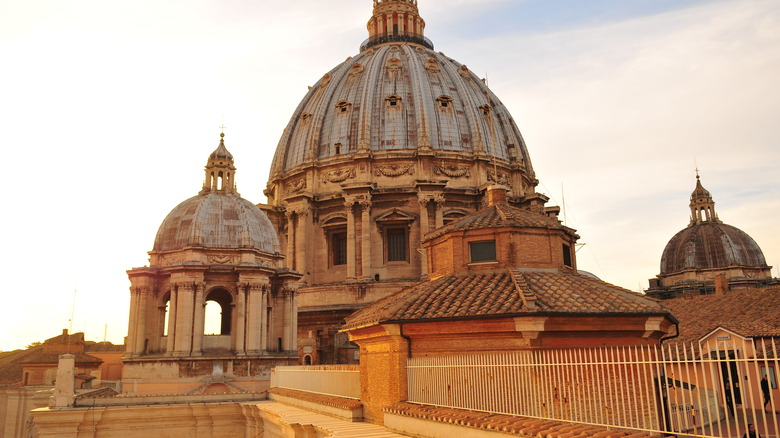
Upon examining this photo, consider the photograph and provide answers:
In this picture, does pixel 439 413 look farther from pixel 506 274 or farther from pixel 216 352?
pixel 216 352

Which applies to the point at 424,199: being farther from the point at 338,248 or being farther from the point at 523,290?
the point at 523,290

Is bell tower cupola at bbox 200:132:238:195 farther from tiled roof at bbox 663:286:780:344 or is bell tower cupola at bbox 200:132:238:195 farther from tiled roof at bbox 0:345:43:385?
tiled roof at bbox 663:286:780:344

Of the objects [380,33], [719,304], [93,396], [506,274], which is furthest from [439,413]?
[380,33]

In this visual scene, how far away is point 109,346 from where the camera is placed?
66.2 meters

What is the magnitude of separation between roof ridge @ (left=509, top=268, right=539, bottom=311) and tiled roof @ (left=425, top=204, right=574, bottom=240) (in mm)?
1558

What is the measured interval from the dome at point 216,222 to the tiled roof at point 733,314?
23115mm

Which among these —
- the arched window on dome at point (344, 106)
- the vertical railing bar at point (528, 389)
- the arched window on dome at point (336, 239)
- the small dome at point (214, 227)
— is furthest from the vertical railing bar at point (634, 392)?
the arched window on dome at point (344, 106)

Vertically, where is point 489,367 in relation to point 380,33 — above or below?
below

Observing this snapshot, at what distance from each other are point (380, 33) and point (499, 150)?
2023cm

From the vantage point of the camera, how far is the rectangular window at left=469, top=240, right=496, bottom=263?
18.1m

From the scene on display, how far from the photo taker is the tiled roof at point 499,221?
1822 centimetres

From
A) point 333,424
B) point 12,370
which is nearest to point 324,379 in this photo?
point 333,424

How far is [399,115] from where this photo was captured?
53719 mm

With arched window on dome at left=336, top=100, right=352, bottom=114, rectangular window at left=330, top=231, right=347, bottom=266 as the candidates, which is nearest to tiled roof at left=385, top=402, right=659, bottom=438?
rectangular window at left=330, top=231, right=347, bottom=266
